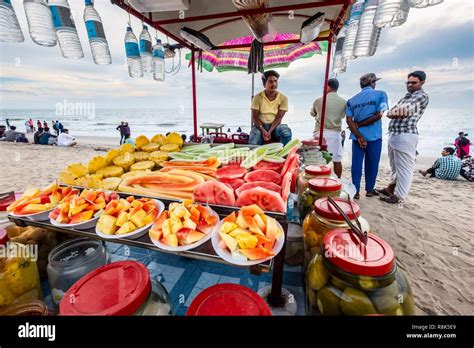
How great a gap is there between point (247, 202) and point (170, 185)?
2.74 ft

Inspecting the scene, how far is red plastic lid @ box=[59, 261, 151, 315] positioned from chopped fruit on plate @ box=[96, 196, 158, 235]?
0.93 feet

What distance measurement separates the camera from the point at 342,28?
12.6 feet

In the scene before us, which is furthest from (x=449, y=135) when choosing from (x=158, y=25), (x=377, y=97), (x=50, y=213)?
(x=50, y=213)

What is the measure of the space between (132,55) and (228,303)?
12.6 feet

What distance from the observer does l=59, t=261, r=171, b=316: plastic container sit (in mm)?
913

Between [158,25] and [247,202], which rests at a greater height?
[158,25]

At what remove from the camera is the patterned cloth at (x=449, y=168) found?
800 cm

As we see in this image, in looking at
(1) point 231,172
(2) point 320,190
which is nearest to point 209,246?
(2) point 320,190

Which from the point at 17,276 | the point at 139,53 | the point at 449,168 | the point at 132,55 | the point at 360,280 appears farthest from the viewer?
the point at 449,168

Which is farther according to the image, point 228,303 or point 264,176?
point 264,176

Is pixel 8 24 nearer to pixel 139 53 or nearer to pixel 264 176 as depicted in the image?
pixel 139 53

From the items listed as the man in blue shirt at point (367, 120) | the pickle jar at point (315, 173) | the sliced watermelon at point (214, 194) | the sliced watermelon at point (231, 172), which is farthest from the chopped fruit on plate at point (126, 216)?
the man in blue shirt at point (367, 120)

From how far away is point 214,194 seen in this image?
174 cm

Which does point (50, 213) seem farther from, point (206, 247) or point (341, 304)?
point (341, 304)
